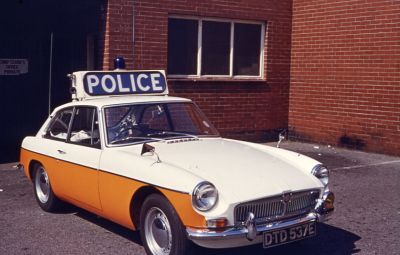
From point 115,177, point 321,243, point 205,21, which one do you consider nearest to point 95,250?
point 115,177

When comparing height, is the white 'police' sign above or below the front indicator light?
above

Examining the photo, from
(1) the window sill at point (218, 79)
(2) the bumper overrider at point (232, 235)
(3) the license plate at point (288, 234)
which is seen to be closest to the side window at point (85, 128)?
(2) the bumper overrider at point (232, 235)

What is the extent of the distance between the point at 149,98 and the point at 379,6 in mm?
6425

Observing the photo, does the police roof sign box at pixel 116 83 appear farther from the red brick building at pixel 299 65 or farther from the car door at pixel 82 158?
the red brick building at pixel 299 65

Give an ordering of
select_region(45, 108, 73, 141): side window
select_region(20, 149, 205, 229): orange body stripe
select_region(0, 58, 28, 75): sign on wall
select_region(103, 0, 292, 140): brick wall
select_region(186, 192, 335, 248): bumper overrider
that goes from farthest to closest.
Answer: select_region(103, 0, 292, 140): brick wall, select_region(0, 58, 28, 75): sign on wall, select_region(45, 108, 73, 141): side window, select_region(20, 149, 205, 229): orange body stripe, select_region(186, 192, 335, 248): bumper overrider

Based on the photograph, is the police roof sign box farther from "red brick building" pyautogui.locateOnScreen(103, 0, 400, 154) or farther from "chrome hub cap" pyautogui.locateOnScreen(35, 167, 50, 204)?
"red brick building" pyautogui.locateOnScreen(103, 0, 400, 154)

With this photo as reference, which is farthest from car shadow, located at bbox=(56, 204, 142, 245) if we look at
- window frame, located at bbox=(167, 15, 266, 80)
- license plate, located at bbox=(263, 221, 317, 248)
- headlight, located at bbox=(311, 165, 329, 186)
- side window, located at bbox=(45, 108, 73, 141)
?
window frame, located at bbox=(167, 15, 266, 80)

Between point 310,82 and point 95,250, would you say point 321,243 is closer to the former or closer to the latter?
point 95,250

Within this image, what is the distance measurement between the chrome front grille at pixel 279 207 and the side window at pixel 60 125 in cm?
255

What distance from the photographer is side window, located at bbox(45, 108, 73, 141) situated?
20.5 feet

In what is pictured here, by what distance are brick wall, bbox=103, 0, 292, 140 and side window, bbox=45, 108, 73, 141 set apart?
3.58 meters

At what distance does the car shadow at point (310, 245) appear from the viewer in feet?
16.8

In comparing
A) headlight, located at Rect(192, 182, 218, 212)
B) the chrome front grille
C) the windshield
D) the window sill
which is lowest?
the chrome front grille

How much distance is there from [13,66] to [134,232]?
5.52 metres
